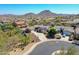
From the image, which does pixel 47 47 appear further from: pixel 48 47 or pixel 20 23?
pixel 20 23

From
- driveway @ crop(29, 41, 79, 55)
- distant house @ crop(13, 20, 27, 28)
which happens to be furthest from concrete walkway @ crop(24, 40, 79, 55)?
distant house @ crop(13, 20, 27, 28)

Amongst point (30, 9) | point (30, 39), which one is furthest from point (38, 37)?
point (30, 9)

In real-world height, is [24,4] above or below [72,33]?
above

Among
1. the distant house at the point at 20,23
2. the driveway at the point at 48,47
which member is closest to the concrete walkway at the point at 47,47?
the driveway at the point at 48,47

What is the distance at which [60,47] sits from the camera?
5090mm

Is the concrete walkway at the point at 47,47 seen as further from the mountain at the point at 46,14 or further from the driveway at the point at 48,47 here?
the mountain at the point at 46,14

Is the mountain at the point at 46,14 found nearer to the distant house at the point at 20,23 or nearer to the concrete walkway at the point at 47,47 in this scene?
the distant house at the point at 20,23

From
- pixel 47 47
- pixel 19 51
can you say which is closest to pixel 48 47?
pixel 47 47

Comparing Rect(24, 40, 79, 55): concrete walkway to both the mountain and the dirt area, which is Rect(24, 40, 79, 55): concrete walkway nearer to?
the dirt area

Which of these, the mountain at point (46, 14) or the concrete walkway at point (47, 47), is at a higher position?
the mountain at point (46, 14)

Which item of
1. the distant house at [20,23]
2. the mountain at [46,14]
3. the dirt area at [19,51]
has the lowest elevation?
the dirt area at [19,51]

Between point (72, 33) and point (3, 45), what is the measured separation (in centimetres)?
104

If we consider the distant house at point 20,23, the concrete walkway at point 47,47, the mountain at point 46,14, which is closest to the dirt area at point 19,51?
the concrete walkway at point 47,47
